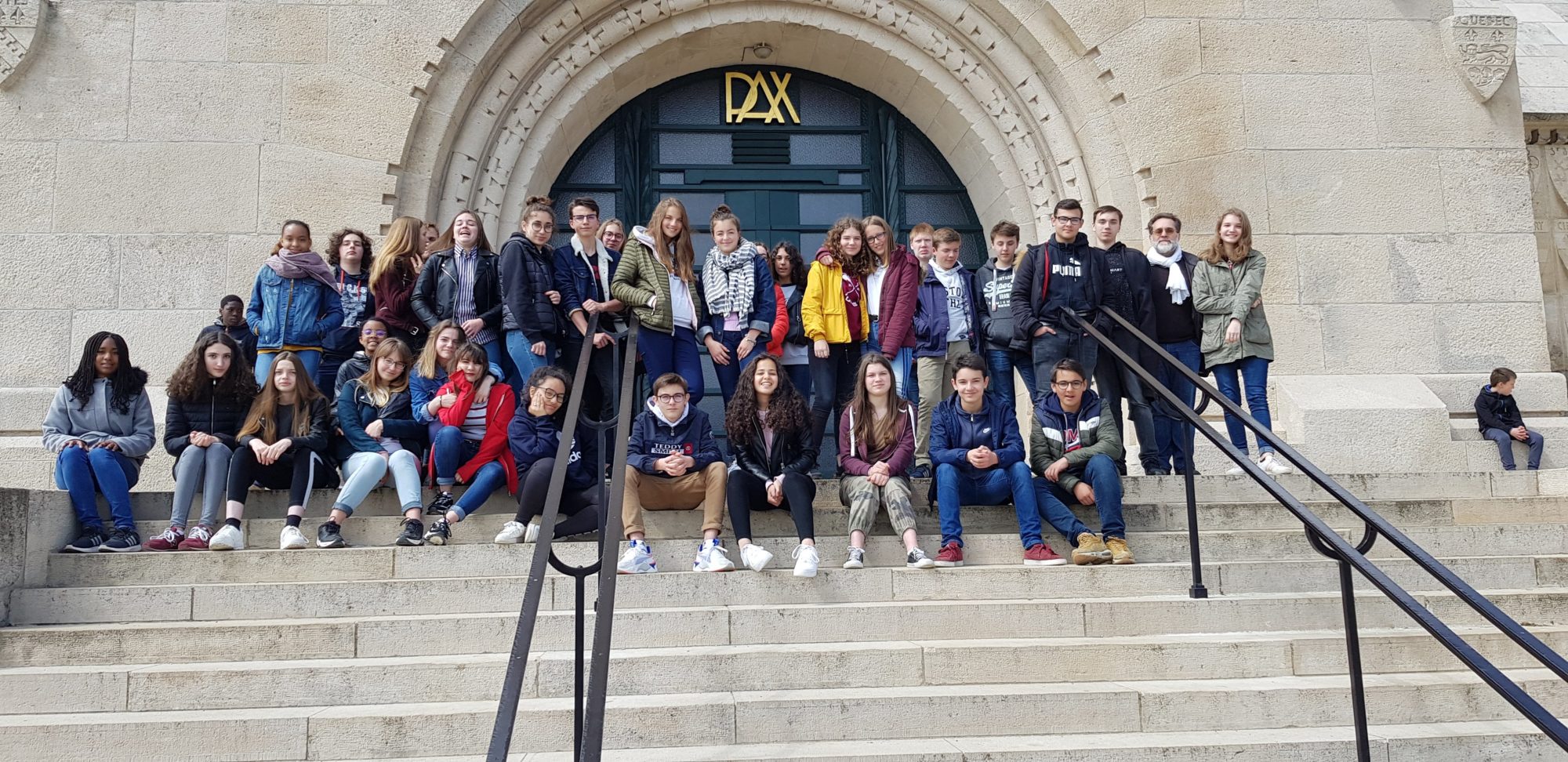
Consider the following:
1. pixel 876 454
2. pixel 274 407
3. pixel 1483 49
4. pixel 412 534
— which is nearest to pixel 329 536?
pixel 412 534

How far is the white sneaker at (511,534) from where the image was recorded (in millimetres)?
5508

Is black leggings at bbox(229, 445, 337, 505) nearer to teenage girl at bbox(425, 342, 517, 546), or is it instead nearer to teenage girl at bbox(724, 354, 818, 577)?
teenage girl at bbox(425, 342, 517, 546)

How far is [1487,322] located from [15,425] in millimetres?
10073

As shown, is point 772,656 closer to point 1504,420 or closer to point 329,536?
point 329,536

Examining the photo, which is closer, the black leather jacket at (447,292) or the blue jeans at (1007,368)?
the black leather jacket at (447,292)

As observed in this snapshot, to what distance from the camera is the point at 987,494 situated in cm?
593

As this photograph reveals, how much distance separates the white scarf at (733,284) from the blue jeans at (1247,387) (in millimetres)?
2812

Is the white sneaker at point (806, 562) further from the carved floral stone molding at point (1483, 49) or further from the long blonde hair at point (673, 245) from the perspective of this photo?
the carved floral stone molding at point (1483, 49)

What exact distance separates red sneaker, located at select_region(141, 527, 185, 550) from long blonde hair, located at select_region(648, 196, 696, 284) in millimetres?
2832

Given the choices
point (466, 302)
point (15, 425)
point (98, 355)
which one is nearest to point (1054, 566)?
point (466, 302)

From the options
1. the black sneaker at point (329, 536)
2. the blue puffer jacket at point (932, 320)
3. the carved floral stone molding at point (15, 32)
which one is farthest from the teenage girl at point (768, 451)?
the carved floral stone molding at point (15, 32)

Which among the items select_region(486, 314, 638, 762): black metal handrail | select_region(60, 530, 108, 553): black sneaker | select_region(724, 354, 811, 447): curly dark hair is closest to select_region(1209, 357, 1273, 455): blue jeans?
select_region(724, 354, 811, 447): curly dark hair

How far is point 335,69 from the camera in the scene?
8344 mm

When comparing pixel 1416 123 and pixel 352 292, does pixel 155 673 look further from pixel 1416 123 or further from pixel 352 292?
pixel 1416 123
